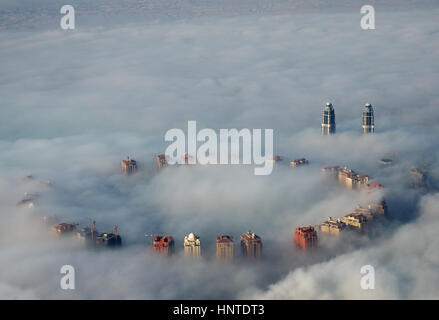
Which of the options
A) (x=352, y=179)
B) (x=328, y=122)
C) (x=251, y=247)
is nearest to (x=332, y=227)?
(x=251, y=247)

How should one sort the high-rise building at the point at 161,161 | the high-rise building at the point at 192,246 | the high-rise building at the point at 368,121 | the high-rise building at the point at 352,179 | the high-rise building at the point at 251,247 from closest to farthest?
the high-rise building at the point at 251,247 → the high-rise building at the point at 192,246 → the high-rise building at the point at 352,179 → the high-rise building at the point at 161,161 → the high-rise building at the point at 368,121

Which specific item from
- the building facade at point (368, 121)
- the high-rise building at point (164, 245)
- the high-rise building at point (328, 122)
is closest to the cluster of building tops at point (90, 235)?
the high-rise building at point (164, 245)

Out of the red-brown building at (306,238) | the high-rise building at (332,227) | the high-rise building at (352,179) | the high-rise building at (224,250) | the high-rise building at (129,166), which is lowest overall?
the high-rise building at (224,250)

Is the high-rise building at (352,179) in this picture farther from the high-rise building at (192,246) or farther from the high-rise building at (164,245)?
the high-rise building at (164,245)

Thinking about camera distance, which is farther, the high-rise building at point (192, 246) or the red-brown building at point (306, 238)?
the red-brown building at point (306, 238)

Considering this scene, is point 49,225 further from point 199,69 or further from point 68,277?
point 199,69
